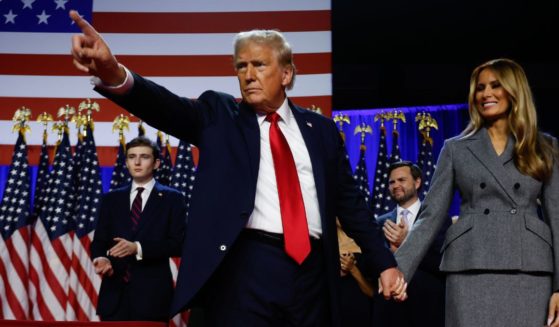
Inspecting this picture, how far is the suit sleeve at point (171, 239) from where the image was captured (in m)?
4.62

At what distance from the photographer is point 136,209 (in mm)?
4973

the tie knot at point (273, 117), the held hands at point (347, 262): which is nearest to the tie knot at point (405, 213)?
the held hands at point (347, 262)

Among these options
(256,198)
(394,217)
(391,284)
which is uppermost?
(256,198)

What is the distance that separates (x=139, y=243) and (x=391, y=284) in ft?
7.79

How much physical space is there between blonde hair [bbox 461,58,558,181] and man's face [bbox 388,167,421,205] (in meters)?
2.32

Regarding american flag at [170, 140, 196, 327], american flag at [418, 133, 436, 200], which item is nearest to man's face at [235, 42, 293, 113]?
american flag at [170, 140, 196, 327]

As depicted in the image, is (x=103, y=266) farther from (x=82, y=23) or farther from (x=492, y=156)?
(x=82, y=23)

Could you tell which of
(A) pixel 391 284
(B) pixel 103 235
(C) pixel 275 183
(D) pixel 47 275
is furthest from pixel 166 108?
(D) pixel 47 275

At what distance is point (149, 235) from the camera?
481 centimetres

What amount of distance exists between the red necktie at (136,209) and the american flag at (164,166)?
1369 mm

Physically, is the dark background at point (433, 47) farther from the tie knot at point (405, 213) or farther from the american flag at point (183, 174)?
the tie knot at point (405, 213)

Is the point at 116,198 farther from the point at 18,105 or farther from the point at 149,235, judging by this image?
the point at 18,105

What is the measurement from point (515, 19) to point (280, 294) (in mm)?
8030

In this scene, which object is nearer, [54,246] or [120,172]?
[54,246]
